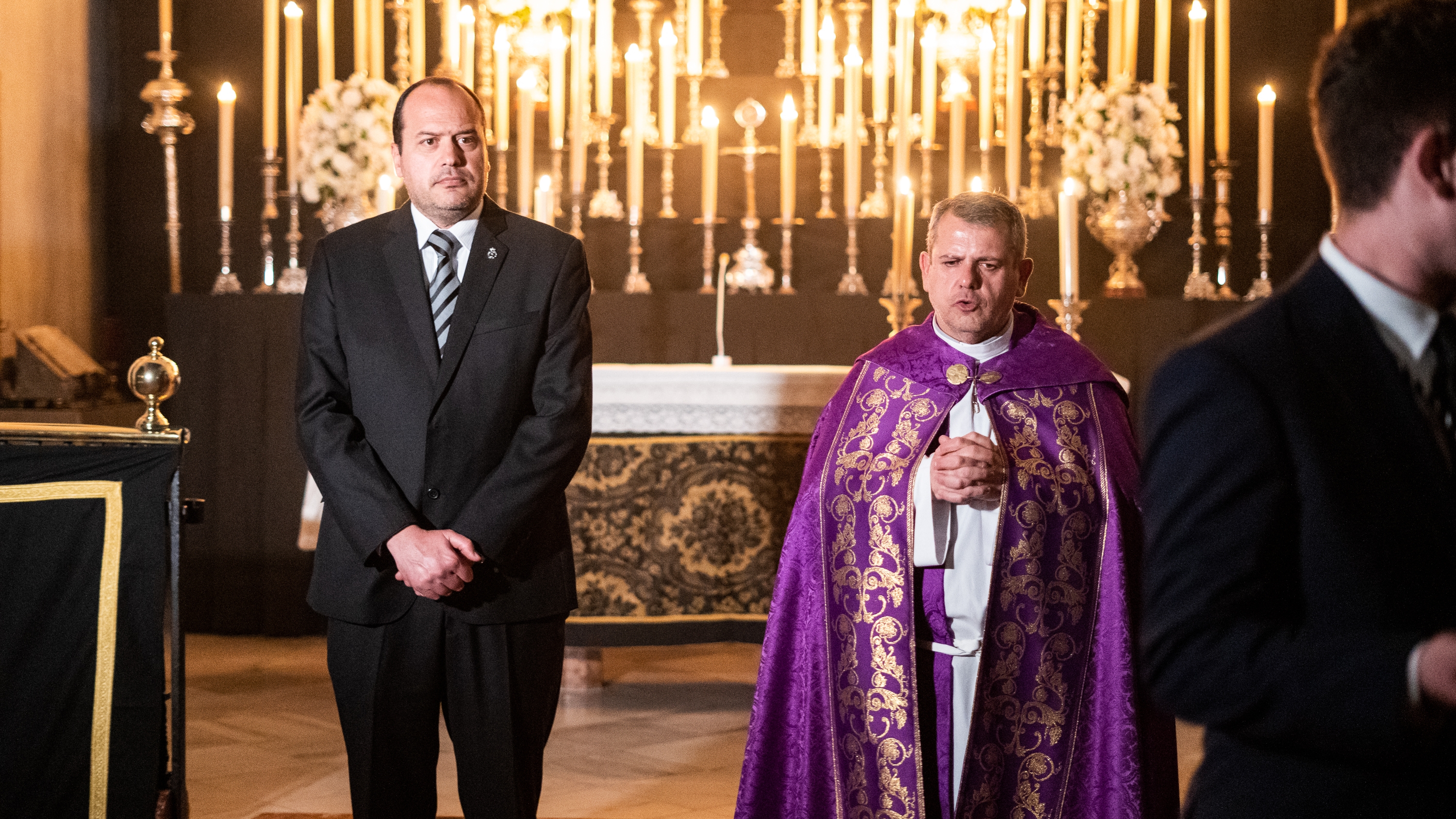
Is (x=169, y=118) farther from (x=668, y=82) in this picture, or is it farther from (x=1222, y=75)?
(x=1222, y=75)

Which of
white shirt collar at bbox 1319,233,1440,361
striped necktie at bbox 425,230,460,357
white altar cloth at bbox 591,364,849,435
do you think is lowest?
white altar cloth at bbox 591,364,849,435

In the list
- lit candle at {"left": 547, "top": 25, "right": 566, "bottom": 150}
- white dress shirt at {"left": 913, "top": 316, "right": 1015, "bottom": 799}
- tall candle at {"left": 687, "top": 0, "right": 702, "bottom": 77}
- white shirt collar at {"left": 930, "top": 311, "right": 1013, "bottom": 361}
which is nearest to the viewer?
white dress shirt at {"left": 913, "top": 316, "right": 1015, "bottom": 799}

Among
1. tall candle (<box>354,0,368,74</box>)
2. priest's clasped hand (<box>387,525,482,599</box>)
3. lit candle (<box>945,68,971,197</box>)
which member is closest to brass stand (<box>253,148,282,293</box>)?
tall candle (<box>354,0,368,74</box>)

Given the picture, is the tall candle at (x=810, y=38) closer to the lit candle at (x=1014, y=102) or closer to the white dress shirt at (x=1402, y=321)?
the lit candle at (x=1014, y=102)

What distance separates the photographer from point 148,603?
2.91 m

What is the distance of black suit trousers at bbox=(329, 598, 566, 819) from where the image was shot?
99.0 inches

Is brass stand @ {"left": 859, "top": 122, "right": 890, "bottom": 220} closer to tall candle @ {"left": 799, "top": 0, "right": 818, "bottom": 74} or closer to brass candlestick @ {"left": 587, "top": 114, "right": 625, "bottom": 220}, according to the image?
tall candle @ {"left": 799, "top": 0, "right": 818, "bottom": 74}

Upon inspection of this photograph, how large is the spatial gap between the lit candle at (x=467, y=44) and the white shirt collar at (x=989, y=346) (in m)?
3.30

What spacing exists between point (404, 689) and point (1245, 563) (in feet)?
5.80

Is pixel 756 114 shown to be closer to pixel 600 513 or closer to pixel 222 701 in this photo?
pixel 600 513

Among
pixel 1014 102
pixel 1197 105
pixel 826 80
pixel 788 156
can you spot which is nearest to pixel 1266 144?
pixel 1197 105

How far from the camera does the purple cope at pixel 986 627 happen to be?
257 centimetres

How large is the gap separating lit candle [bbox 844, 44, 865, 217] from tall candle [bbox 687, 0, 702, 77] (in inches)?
10.0

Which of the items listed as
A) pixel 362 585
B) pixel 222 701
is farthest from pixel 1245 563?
pixel 222 701
